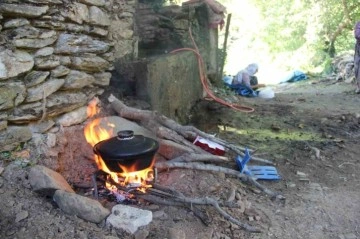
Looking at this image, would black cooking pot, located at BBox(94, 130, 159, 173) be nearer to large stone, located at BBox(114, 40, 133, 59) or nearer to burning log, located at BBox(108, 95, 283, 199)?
burning log, located at BBox(108, 95, 283, 199)

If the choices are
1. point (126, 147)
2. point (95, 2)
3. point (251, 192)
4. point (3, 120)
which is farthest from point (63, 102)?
point (251, 192)

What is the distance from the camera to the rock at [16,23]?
8.04 ft

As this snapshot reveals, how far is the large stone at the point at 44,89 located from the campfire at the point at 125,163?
553 mm

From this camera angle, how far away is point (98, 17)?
318cm

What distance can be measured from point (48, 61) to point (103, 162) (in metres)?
0.89

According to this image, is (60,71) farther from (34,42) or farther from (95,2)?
(95,2)

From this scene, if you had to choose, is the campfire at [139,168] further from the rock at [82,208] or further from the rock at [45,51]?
the rock at [45,51]

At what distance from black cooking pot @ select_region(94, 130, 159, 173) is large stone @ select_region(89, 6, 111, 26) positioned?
3.49 feet

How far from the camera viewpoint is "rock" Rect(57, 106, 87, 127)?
3.05 meters

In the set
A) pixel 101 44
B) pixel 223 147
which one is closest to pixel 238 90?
pixel 223 147

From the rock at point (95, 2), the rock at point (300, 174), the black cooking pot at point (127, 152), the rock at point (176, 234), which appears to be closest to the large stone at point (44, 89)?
the black cooking pot at point (127, 152)

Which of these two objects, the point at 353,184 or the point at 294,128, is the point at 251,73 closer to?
the point at 294,128

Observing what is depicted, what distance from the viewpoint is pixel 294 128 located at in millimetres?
5484

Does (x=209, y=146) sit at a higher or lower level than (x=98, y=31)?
lower
